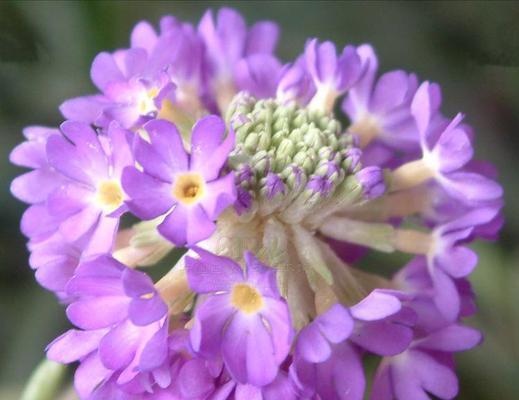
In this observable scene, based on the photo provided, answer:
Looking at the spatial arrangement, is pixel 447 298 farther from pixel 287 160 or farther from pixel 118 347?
pixel 118 347

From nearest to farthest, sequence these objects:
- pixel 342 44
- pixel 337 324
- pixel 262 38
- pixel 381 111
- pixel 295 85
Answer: pixel 337 324, pixel 295 85, pixel 381 111, pixel 262 38, pixel 342 44

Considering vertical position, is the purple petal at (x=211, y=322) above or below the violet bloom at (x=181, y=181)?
below

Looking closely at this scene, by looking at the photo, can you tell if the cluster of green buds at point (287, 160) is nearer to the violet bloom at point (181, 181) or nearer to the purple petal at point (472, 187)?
the violet bloom at point (181, 181)

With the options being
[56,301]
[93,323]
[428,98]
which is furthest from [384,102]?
[56,301]

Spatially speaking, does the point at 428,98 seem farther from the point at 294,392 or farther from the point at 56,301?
the point at 56,301

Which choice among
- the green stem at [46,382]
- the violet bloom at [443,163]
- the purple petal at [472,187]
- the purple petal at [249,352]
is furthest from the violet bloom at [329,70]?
the green stem at [46,382]

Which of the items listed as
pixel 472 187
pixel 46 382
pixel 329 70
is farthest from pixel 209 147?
pixel 46 382

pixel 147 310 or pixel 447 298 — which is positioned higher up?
pixel 147 310
